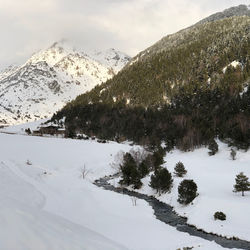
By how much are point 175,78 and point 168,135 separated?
79.0 m

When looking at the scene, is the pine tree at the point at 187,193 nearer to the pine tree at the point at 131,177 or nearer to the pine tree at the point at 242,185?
the pine tree at the point at 242,185

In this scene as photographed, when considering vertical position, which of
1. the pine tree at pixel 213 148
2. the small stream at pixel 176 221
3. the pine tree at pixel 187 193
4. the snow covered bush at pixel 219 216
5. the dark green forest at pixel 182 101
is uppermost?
the dark green forest at pixel 182 101

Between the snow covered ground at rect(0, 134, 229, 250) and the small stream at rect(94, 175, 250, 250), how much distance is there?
145cm

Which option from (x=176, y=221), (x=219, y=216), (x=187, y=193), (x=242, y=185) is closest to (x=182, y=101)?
(x=242, y=185)

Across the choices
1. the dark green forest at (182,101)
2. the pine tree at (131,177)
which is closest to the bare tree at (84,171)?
the pine tree at (131,177)

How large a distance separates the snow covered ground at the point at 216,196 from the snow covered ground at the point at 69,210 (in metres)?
4.47

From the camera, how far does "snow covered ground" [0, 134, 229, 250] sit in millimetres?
15235

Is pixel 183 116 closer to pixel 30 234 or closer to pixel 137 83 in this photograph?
pixel 137 83

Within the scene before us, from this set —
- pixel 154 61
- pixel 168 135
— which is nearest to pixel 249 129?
pixel 168 135

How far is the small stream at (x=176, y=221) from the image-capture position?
27828mm

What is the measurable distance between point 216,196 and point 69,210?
2127 cm

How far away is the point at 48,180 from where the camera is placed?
161 feet

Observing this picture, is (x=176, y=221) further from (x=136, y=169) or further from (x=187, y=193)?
(x=136, y=169)

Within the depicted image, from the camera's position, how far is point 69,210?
31578 millimetres
